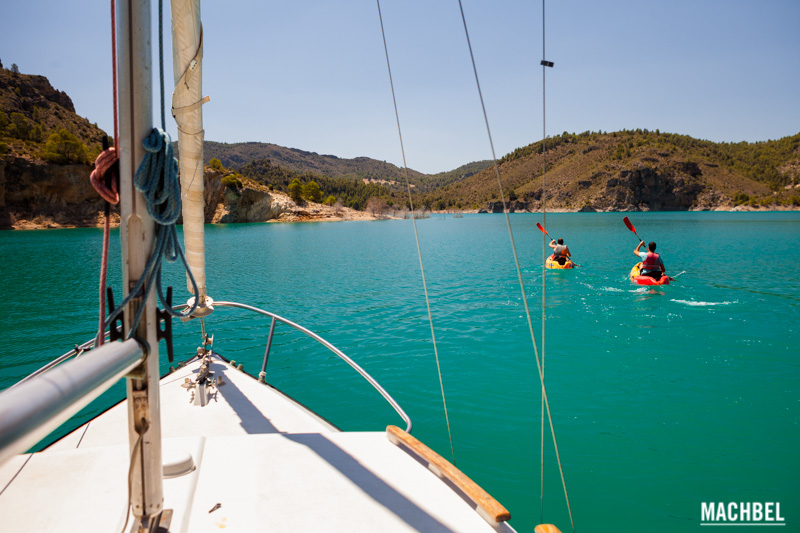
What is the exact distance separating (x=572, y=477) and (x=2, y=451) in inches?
233

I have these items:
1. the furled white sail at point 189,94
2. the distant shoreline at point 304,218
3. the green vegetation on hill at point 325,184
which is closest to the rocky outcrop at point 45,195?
the distant shoreline at point 304,218

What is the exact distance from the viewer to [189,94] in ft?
13.5

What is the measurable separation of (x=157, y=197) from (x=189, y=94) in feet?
Result: 8.75

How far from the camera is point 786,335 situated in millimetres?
10867

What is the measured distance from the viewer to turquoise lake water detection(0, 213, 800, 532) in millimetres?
5293

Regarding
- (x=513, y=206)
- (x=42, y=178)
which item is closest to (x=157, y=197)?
(x=42, y=178)

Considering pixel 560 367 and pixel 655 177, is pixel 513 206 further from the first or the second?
pixel 560 367

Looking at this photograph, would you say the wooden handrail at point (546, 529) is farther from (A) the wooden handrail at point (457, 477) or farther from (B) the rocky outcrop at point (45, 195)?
(B) the rocky outcrop at point (45, 195)

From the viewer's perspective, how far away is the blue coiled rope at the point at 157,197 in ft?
6.33

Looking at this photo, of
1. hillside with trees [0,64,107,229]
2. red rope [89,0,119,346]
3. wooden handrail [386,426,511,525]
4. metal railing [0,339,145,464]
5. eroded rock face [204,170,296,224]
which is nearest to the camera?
metal railing [0,339,145,464]

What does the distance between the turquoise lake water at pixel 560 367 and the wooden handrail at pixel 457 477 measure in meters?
2.42

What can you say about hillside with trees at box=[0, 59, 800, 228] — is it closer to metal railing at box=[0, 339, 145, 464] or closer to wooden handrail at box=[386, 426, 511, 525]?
wooden handrail at box=[386, 426, 511, 525]

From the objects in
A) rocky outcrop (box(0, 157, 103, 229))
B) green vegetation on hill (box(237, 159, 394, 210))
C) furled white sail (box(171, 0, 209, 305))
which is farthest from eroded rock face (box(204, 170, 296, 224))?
furled white sail (box(171, 0, 209, 305))

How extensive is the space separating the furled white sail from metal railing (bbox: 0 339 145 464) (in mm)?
2409
